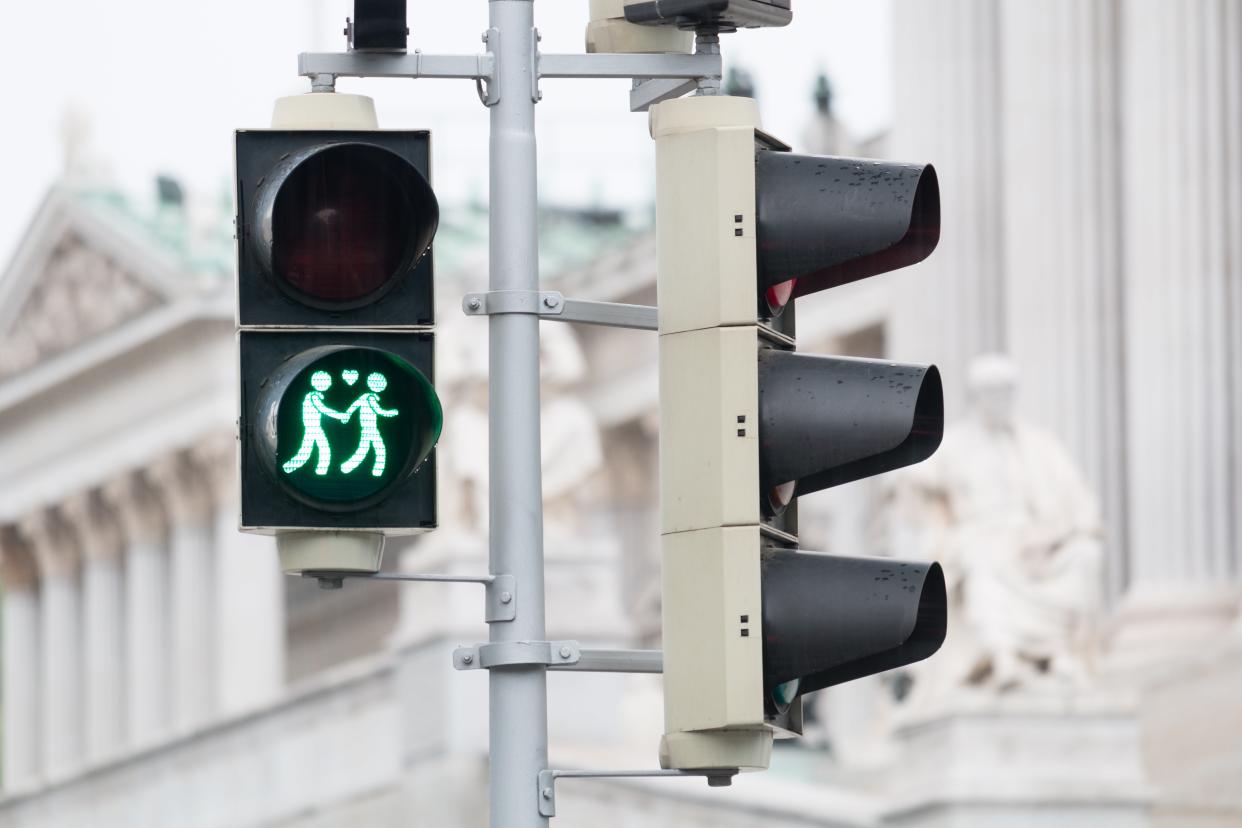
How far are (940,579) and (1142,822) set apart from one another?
1495 cm

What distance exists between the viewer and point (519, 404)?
7867 mm

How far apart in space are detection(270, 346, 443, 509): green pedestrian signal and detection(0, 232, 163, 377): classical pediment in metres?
48.6

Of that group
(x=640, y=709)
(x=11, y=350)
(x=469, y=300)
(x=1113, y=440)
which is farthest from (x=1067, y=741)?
(x=11, y=350)

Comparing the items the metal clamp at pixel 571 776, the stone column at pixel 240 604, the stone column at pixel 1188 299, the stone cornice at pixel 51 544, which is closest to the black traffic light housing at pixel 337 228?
the metal clamp at pixel 571 776

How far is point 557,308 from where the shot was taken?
7.98 m

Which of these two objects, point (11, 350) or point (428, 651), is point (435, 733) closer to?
point (428, 651)

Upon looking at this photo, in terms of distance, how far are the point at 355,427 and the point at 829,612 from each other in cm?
104

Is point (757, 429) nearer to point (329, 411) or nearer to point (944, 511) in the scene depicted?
point (329, 411)

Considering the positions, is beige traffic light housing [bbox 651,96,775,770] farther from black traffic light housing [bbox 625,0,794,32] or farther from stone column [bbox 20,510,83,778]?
stone column [bbox 20,510,83,778]

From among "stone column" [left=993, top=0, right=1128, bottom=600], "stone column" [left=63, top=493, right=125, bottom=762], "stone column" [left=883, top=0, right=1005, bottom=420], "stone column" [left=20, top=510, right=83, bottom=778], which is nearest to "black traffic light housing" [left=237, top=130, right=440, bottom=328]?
"stone column" [left=993, top=0, right=1128, bottom=600]

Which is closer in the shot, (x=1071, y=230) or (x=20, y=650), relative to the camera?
(x=1071, y=230)

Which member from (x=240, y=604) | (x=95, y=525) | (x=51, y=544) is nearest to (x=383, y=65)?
(x=240, y=604)

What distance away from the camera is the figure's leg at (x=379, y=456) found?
740cm

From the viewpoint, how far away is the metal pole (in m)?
7.81
